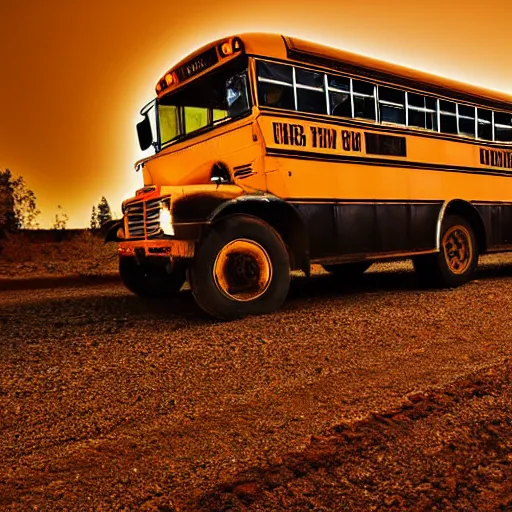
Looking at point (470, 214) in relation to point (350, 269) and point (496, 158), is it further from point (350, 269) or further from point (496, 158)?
point (350, 269)

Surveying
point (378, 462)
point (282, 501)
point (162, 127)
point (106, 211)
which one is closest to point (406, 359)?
point (378, 462)

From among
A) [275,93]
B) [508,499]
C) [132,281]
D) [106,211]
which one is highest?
[106,211]

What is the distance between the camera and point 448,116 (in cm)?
741

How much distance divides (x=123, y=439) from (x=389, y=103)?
19.0ft

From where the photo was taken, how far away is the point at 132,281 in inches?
266

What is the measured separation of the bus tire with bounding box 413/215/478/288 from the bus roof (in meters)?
2.00

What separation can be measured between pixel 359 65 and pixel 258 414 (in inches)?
201

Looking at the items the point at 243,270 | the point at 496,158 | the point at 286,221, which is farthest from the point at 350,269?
the point at 243,270

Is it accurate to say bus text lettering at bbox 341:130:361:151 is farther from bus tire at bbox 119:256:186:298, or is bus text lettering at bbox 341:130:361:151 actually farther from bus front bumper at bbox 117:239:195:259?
bus tire at bbox 119:256:186:298

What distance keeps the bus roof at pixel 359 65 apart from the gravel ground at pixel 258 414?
3.05 meters

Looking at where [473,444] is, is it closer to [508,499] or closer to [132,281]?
[508,499]

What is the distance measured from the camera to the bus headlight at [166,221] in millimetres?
4781

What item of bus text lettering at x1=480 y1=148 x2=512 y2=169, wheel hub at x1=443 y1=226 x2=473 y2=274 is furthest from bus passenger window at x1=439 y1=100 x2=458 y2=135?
wheel hub at x1=443 y1=226 x2=473 y2=274

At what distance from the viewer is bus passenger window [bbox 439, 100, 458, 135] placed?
7.30 meters
